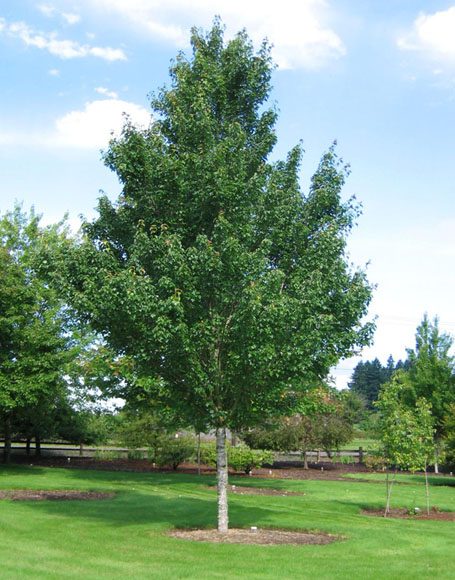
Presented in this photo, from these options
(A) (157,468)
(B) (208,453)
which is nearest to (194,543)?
(B) (208,453)

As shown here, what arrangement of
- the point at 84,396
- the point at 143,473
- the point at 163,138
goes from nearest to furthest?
the point at 163,138 < the point at 143,473 < the point at 84,396

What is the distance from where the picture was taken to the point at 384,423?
22.0 m

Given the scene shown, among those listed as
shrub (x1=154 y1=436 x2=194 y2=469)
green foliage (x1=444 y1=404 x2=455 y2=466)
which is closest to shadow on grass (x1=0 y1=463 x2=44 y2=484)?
shrub (x1=154 y1=436 x2=194 y2=469)

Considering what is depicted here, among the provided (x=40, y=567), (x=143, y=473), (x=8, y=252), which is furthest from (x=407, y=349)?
(x=40, y=567)

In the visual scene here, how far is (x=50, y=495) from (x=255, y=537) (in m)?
10.0

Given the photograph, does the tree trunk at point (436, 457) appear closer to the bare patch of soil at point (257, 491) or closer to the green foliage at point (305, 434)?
the green foliage at point (305, 434)

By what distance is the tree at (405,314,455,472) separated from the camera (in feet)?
129

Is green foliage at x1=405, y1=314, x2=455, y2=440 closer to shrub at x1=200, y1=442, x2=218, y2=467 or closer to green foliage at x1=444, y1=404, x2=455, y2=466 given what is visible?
green foliage at x1=444, y1=404, x2=455, y2=466

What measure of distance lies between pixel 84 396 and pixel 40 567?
2527cm

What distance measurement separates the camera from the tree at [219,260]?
515 inches

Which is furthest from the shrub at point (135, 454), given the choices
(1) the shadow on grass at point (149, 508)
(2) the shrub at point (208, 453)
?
(1) the shadow on grass at point (149, 508)

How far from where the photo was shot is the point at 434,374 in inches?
1588

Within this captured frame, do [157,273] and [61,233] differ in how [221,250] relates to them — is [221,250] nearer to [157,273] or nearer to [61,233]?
[157,273]

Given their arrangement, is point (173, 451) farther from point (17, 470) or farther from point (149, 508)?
point (149, 508)
